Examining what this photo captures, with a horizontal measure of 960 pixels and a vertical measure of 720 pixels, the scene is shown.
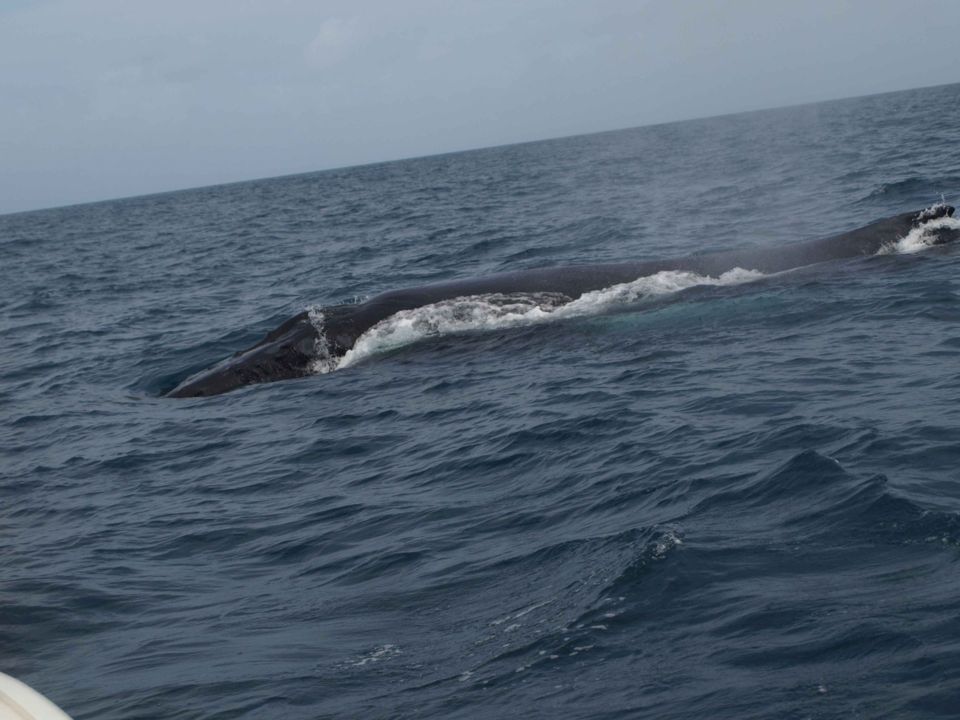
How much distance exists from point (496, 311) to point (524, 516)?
9037mm

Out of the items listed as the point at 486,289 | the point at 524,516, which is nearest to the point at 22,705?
the point at 524,516

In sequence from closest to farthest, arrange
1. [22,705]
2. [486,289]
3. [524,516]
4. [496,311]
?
[22,705], [524,516], [496,311], [486,289]

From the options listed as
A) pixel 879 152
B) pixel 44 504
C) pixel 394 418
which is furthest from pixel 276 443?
pixel 879 152

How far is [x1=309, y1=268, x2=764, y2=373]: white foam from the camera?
18.0 metres

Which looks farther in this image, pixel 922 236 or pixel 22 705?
pixel 922 236

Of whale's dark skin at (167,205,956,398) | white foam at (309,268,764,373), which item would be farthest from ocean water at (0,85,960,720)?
whale's dark skin at (167,205,956,398)

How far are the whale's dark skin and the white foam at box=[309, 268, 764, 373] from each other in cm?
16

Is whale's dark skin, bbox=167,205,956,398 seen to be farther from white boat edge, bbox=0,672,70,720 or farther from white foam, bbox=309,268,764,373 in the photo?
white boat edge, bbox=0,672,70,720

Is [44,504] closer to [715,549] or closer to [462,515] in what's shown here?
[462,515]

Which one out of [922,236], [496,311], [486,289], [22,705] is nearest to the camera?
[22,705]

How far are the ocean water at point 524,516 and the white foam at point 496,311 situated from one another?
9 cm

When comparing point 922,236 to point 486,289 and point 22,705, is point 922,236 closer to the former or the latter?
point 486,289

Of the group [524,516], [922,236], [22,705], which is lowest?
[524,516]

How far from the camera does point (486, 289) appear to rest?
19078mm
